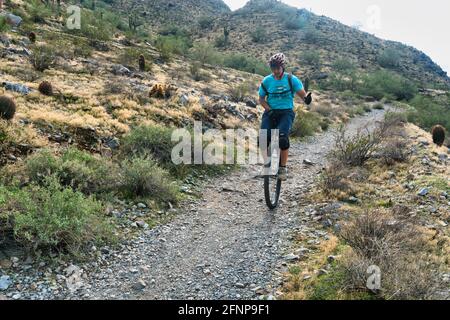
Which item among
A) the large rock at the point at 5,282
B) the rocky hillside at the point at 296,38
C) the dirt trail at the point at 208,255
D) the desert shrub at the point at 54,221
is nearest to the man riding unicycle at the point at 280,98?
the dirt trail at the point at 208,255

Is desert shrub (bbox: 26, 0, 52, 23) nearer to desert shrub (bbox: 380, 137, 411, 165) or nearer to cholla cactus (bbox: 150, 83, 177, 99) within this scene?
cholla cactus (bbox: 150, 83, 177, 99)

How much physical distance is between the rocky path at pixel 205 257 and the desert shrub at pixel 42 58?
38.6 ft

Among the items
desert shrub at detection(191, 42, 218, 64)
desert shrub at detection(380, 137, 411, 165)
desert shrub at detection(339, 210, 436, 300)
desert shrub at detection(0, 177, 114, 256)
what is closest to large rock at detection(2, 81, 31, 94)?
desert shrub at detection(0, 177, 114, 256)

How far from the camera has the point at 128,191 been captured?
6008 mm

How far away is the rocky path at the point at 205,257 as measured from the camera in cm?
386

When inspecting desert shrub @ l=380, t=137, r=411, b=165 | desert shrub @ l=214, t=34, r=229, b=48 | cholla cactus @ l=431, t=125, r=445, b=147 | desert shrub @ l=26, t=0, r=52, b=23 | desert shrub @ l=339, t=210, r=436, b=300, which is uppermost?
desert shrub @ l=214, t=34, r=229, b=48

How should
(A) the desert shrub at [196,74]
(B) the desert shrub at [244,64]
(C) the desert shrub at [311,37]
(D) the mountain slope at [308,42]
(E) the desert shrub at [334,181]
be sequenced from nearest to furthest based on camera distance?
(E) the desert shrub at [334,181], (A) the desert shrub at [196,74], (B) the desert shrub at [244,64], (D) the mountain slope at [308,42], (C) the desert shrub at [311,37]

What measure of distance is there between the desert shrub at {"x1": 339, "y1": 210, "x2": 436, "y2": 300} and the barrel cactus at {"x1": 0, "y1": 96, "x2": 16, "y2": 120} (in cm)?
713

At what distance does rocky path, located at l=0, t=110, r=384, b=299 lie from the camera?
12.6 feet

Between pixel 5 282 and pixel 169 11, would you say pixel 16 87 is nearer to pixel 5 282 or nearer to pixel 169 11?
pixel 5 282

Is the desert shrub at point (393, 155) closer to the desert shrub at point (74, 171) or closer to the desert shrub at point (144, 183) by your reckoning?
the desert shrub at point (144, 183)

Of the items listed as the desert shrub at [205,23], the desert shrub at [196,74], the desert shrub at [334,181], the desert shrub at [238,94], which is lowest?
the desert shrub at [334,181]

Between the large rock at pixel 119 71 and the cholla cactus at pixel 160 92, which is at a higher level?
the large rock at pixel 119 71
